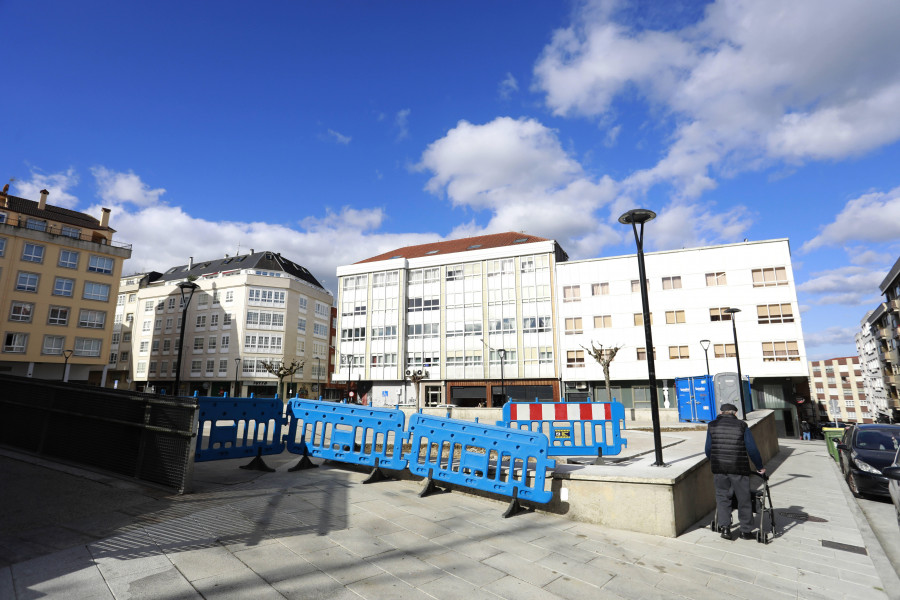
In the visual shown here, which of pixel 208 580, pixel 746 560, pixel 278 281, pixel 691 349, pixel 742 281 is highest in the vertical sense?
pixel 278 281

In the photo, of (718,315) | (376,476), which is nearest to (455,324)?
(718,315)

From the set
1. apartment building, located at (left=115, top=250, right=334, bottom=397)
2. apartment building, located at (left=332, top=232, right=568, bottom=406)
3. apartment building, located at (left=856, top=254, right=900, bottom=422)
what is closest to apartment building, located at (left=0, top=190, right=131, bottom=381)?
apartment building, located at (left=115, top=250, right=334, bottom=397)

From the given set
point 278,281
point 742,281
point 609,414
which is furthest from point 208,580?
point 278,281

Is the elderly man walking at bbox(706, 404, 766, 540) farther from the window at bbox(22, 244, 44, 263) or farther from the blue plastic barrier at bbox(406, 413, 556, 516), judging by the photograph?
the window at bbox(22, 244, 44, 263)

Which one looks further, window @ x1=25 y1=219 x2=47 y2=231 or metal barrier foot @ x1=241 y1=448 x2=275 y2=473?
window @ x1=25 y1=219 x2=47 y2=231

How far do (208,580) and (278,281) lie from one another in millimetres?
55237

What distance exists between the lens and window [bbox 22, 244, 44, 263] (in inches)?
1545

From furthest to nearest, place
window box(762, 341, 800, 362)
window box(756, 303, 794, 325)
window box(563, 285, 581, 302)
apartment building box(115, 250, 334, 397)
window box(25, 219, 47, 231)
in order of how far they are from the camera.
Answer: apartment building box(115, 250, 334, 397)
window box(563, 285, 581, 302)
window box(25, 219, 47, 231)
window box(756, 303, 794, 325)
window box(762, 341, 800, 362)

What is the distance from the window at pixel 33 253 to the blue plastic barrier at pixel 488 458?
48.3 m

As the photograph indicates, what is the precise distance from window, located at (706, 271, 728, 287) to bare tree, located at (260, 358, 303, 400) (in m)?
41.3

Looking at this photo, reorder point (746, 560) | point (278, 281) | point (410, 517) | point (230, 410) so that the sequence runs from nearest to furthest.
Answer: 1. point (746, 560)
2. point (410, 517)
3. point (230, 410)
4. point (278, 281)

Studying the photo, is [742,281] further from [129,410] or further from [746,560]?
[129,410]

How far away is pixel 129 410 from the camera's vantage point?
24.0 feet

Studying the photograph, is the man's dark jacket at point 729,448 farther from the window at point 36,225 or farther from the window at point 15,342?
the window at point 36,225
